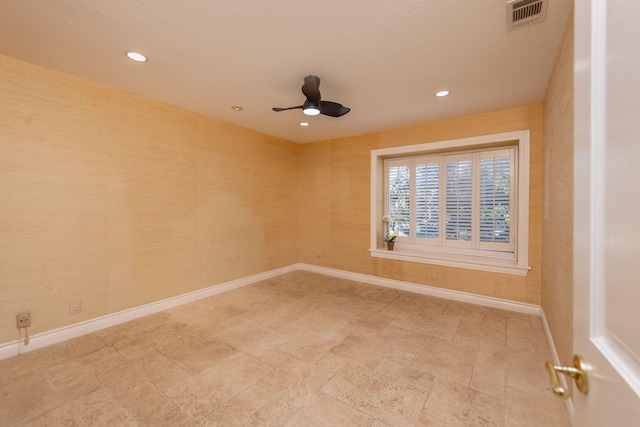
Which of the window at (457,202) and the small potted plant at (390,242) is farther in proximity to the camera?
the small potted plant at (390,242)

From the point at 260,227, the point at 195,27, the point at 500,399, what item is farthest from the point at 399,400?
the point at 260,227

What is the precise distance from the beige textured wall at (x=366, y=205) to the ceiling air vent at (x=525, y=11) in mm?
1901

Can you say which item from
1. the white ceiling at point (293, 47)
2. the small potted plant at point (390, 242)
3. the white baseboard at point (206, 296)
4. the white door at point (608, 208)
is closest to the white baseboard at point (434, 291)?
the white baseboard at point (206, 296)

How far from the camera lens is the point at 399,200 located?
4.62 m

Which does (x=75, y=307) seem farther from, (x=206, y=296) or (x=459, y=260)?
(x=459, y=260)

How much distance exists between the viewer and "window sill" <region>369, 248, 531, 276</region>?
341 centimetres

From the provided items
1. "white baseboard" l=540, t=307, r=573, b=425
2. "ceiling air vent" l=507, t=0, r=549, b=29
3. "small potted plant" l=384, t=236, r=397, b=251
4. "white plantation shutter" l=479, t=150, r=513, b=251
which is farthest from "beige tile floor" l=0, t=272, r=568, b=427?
"ceiling air vent" l=507, t=0, r=549, b=29

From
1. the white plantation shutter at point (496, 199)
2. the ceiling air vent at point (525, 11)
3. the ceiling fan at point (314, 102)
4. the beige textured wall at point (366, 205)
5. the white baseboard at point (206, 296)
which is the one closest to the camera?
the ceiling air vent at point (525, 11)

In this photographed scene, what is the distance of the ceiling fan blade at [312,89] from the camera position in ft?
7.78

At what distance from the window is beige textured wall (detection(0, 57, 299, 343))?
8.61ft

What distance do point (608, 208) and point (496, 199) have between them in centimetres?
372

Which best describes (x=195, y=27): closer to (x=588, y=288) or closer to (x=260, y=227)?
(x=588, y=288)

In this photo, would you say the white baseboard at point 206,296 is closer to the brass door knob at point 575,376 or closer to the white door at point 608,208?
the brass door knob at point 575,376

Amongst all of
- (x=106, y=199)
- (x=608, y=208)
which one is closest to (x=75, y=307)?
(x=106, y=199)
